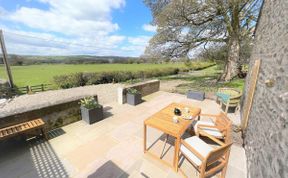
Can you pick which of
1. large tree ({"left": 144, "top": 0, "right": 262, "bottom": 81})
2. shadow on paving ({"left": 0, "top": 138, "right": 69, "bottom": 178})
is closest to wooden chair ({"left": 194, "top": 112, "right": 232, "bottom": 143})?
shadow on paving ({"left": 0, "top": 138, "right": 69, "bottom": 178})

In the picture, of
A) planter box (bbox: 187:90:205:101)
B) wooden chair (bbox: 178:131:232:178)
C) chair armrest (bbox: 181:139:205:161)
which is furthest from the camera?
planter box (bbox: 187:90:205:101)

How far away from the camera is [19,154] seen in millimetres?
2785

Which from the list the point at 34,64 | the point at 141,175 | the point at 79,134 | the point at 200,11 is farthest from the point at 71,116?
the point at 34,64

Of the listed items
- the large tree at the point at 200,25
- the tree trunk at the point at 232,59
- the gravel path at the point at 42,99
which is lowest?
the gravel path at the point at 42,99

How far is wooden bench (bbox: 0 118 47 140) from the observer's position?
2.74 meters

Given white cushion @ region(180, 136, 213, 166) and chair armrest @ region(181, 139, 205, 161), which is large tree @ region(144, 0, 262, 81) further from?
chair armrest @ region(181, 139, 205, 161)

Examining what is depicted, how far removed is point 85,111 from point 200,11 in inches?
362

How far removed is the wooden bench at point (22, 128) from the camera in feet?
8.99

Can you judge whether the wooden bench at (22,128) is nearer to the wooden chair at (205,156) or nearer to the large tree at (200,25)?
the wooden chair at (205,156)

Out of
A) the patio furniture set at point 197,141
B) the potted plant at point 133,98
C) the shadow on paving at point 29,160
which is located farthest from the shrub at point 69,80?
the patio furniture set at point 197,141

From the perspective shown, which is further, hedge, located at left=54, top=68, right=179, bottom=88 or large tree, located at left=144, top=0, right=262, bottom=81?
hedge, located at left=54, top=68, right=179, bottom=88

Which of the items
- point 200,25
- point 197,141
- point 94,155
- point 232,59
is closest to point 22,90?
point 94,155

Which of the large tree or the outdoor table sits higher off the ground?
the large tree

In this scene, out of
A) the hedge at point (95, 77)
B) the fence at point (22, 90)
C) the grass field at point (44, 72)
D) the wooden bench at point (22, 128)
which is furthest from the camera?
the grass field at point (44, 72)
